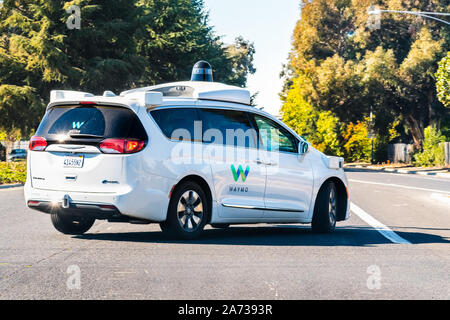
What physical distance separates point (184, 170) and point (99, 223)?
372 cm

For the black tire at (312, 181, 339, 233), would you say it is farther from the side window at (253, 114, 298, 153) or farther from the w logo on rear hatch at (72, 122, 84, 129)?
the w logo on rear hatch at (72, 122, 84, 129)

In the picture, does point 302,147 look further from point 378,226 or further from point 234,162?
point 378,226

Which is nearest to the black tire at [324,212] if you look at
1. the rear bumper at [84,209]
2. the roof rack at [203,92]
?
the roof rack at [203,92]

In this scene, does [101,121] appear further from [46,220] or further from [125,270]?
[46,220]

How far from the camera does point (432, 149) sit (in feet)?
170

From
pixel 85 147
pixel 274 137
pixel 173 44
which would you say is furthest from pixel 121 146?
pixel 173 44

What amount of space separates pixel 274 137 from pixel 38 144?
335cm

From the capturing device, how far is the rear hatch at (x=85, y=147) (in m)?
9.37

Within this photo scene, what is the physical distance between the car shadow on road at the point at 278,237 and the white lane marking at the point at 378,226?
11 cm

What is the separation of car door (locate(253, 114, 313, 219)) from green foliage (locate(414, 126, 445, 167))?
136ft

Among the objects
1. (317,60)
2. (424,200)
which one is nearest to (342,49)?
(317,60)

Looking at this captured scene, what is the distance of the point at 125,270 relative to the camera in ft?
24.9

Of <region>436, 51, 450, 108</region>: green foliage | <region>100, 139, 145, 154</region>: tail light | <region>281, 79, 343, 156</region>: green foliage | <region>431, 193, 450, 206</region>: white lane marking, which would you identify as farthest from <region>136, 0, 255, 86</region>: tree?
<region>100, 139, 145, 154</region>: tail light

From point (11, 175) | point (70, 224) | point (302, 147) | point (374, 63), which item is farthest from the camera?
point (374, 63)
